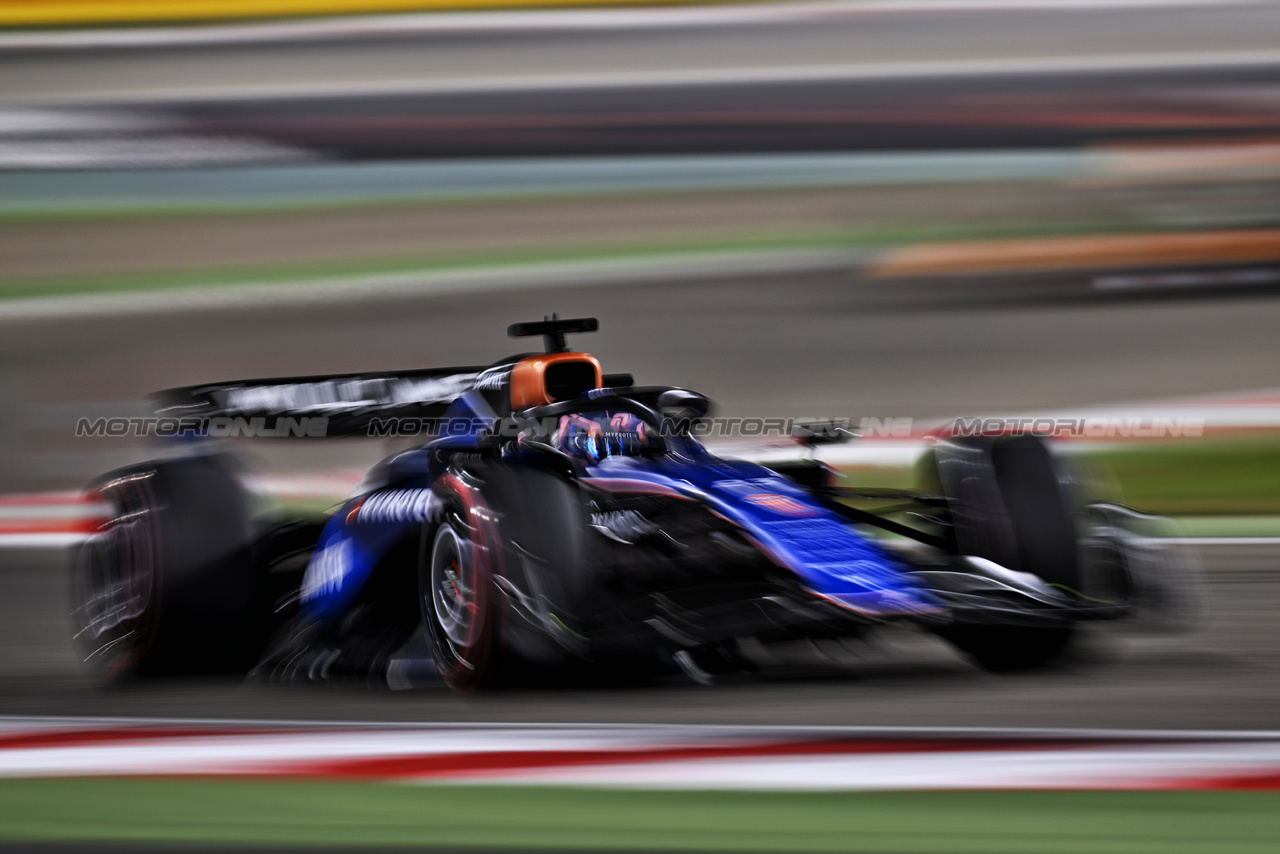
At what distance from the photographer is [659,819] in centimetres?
332

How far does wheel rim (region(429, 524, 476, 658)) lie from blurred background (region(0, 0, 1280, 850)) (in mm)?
6032

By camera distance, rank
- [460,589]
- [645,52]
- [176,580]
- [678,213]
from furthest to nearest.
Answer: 1. [645,52]
2. [678,213]
3. [176,580]
4. [460,589]

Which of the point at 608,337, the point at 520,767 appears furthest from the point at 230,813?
the point at 608,337

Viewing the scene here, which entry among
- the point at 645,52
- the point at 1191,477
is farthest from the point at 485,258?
the point at 1191,477

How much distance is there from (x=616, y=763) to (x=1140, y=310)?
12.0 meters

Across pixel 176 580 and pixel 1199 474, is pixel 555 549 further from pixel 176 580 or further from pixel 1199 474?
pixel 1199 474

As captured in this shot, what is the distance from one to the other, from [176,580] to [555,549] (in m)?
1.63

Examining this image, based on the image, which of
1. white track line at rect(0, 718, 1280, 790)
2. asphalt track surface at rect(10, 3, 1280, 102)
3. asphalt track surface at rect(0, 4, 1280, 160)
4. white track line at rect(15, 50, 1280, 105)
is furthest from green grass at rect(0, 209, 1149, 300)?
white track line at rect(0, 718, 1280, 790)

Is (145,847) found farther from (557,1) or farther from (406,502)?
(557,1)

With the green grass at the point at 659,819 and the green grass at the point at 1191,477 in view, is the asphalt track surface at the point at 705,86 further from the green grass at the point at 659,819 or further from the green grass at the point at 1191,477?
the green grass at the point at 659,819

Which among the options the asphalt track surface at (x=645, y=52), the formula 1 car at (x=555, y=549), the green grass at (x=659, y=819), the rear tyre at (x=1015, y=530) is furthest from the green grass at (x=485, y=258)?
the green grass at (x=659, y=819)

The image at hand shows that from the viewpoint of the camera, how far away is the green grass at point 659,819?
10.3 ft

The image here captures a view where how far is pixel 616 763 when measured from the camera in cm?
370

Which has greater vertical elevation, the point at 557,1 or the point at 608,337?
the point at 557,1
